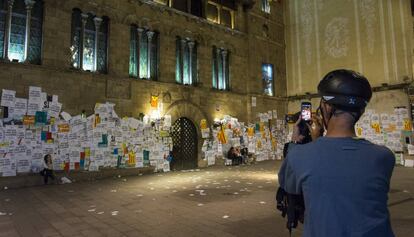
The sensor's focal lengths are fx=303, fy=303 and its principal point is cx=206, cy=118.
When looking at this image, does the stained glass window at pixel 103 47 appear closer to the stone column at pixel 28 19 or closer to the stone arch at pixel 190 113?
the stone column at pixel 28 19

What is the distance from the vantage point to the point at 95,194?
8984mm

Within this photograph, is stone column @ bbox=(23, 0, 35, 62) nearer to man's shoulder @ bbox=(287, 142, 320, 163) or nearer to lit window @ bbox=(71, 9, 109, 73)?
lit window @ bbox=(71, 9, 109, 73)

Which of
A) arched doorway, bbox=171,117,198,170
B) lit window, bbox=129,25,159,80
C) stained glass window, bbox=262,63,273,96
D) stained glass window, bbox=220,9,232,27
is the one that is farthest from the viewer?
stained glass window, bbox=262,63,273,96

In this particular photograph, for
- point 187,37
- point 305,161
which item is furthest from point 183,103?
point 305,161

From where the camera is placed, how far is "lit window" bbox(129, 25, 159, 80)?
14531 mm

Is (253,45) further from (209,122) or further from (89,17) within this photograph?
(89,17)

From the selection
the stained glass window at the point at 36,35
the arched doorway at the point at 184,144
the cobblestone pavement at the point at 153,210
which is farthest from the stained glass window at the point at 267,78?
the stained glass window at the point at 36,35

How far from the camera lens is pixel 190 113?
16094 mm

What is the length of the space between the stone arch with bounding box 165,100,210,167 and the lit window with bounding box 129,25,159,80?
180 cm

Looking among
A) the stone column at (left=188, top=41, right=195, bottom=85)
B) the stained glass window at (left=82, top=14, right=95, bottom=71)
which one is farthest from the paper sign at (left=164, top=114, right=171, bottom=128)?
the stained glass window at (left=82, top=14, right=95, bottom=71)

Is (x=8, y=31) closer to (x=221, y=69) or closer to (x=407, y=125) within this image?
(x=221, y=69)

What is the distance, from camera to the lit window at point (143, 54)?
1453cm

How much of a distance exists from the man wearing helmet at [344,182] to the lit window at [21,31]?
1244 cm

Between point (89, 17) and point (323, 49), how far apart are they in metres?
14.7
